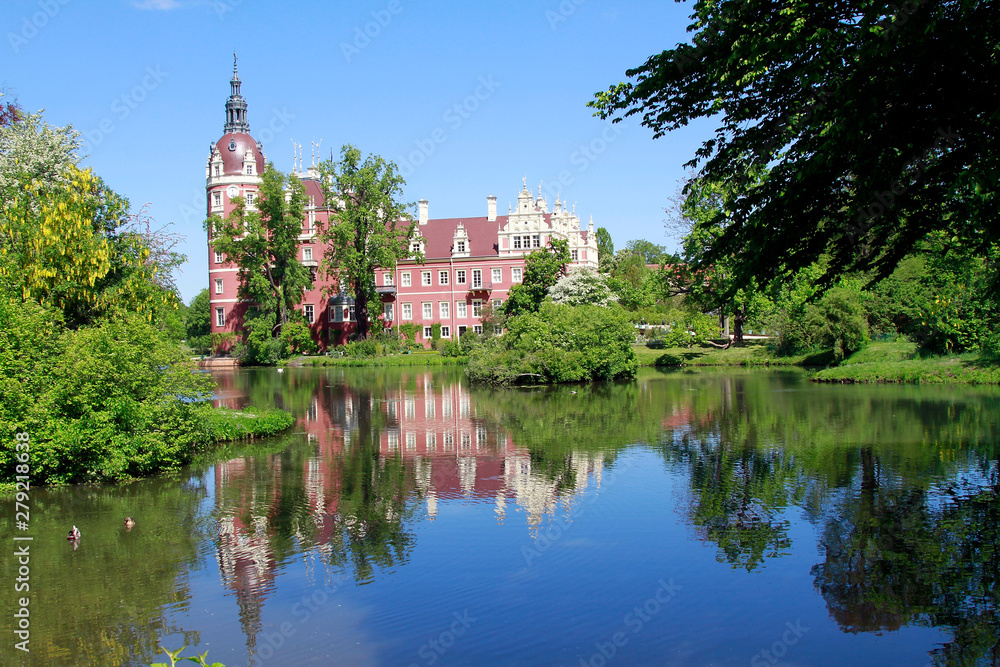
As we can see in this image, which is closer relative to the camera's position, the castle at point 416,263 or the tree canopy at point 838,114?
the tree canopy at point 838,114

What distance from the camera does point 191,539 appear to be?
11297 millimetres

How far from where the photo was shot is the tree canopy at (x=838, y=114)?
795cm

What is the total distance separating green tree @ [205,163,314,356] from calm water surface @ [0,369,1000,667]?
34782 mm

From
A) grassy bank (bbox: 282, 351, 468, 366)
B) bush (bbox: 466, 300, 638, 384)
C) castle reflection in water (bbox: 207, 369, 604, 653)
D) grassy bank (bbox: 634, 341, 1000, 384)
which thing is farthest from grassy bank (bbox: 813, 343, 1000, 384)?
grassy bank (bbox: 282, 351, 468, 366)

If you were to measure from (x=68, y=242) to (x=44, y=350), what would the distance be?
Result: 11.8 ft

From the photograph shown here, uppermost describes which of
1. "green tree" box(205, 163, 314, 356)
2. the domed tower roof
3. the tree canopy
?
the domed tower roof

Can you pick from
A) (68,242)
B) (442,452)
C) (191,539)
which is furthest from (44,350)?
(442,452)

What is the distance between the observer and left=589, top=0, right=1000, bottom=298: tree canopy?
795cm

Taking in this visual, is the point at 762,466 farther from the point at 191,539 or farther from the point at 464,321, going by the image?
the point at 464,321

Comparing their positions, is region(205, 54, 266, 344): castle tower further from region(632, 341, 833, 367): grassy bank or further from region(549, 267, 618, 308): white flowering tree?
region(632, 341, 833, 367): grassy bank

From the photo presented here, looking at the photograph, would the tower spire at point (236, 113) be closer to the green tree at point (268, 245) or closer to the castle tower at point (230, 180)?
the castle tower at point (230, 180)

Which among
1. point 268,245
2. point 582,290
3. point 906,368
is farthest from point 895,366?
point 268,245

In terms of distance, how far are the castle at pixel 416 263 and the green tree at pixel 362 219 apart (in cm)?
553

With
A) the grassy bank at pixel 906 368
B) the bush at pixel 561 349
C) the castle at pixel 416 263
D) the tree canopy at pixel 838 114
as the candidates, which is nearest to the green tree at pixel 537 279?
the castle at pixel 416 263
